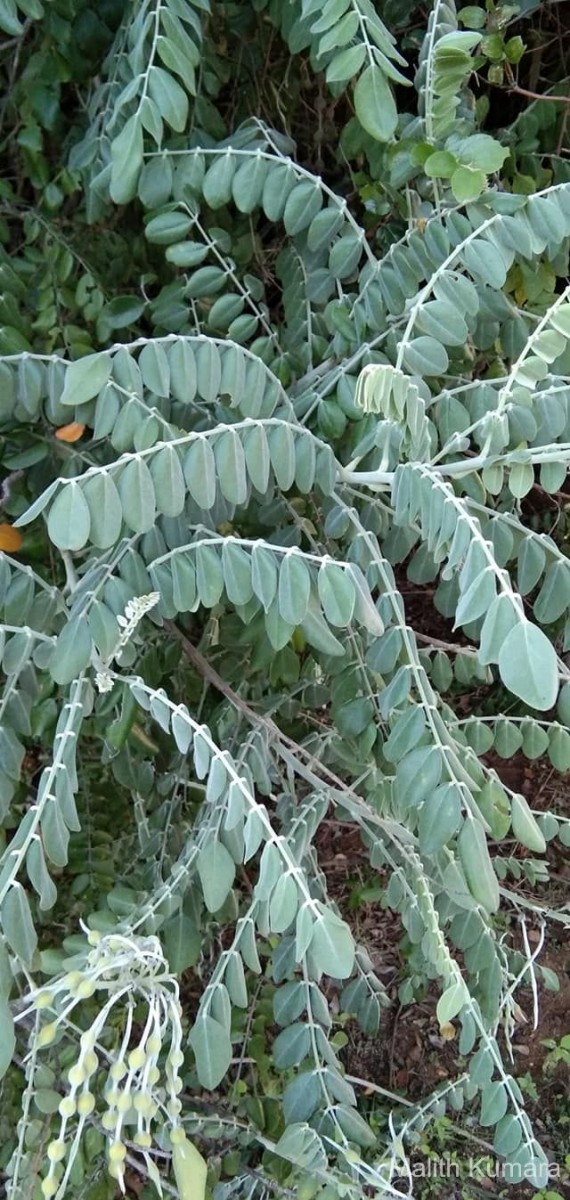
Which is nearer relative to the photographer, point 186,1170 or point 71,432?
point 186,1170

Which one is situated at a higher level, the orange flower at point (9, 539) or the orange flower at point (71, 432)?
the orange flower at point (71, 432)

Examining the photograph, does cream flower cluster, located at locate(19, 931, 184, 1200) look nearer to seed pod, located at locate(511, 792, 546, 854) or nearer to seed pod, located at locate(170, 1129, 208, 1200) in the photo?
seed pod, located at locate(170, 1129, 208, 1200)

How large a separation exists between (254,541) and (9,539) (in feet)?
1.42

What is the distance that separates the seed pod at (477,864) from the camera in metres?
0.71

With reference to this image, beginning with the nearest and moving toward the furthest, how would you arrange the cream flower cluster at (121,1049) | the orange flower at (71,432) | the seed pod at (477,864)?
the cream flower cluster at (121,1049) → the seed pod at (477,864) → the orange flower at (71,432)

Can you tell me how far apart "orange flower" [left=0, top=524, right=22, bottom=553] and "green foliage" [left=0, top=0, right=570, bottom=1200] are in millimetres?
16

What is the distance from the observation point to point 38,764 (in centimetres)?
158

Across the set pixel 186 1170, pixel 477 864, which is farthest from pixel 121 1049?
pixel 477 864

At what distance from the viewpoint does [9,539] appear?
106cm

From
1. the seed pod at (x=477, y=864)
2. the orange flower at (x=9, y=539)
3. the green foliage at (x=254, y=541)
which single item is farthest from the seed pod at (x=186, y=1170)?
the orange flower at (x=9, y=539)

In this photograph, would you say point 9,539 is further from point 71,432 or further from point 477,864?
point 477,864

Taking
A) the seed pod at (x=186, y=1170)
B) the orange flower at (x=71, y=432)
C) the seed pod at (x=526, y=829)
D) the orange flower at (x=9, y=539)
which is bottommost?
the seed pod at (x=186, y=1170)

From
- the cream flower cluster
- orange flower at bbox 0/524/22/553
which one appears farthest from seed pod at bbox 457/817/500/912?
orange flower at bbox 0/524/22/553

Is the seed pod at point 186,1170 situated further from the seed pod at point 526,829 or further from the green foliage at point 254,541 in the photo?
the seed pod at point 526,829
